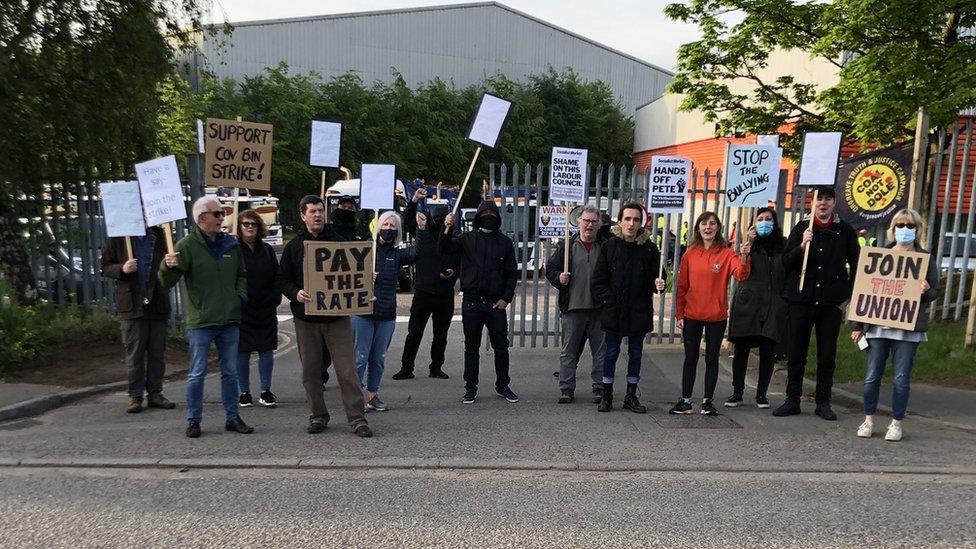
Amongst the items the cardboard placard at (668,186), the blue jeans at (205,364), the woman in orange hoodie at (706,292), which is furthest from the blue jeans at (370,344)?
the cardboard placard at (668,186)

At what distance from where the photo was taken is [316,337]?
20.5ft

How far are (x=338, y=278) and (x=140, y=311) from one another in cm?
213

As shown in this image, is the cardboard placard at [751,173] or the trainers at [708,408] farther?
the cardboard placard at [751,173]

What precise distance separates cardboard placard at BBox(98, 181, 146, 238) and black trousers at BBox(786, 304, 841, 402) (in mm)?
6044

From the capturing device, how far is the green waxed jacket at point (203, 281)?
5.98m

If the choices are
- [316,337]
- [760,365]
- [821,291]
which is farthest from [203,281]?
[821,291]

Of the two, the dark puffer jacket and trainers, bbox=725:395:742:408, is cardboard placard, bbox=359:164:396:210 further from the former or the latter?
trainers, bbox=725:395:742:408

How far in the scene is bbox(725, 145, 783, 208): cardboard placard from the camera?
8320 millimetres

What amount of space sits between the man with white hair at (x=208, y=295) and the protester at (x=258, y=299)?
745 mm

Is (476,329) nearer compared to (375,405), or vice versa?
(375,405)

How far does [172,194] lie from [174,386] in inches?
103

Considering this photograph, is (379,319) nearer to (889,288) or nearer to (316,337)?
(316,337)

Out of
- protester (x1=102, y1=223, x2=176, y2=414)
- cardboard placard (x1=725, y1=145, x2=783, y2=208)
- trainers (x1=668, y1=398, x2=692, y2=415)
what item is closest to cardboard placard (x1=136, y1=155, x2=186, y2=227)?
protester (x1=102, y1=223, x2=176, y2=414)

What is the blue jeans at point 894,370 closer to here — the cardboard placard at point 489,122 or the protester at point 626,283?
the protester at point 626,283
